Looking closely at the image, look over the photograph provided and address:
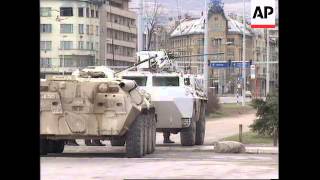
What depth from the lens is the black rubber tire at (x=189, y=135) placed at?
1762 centimetres

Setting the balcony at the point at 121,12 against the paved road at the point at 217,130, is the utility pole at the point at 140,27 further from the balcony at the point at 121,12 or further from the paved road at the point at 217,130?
the balcony at the point at 121,12

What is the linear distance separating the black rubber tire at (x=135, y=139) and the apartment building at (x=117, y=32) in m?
9.86

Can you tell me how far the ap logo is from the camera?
19.3 feet

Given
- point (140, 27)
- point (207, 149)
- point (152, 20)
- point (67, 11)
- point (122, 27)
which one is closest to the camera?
point (207, 149)

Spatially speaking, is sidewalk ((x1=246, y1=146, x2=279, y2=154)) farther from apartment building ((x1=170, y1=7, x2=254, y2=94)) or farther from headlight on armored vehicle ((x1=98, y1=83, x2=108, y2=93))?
headlight on armored vehicle ((x1=98, y1=83, x2=108, y2=93))

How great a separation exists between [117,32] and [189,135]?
14368 mm

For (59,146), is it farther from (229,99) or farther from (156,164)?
(229,99)

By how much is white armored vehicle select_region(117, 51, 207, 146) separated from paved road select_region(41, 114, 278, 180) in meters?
0.61

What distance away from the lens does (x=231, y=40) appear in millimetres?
34188

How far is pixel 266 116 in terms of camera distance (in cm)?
1952

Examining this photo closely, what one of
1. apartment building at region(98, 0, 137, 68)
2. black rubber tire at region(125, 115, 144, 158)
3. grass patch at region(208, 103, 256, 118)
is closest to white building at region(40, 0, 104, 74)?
apartment building at region(98, 0, 137, 68)

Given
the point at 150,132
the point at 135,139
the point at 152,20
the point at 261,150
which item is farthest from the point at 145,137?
the point at 152,20
